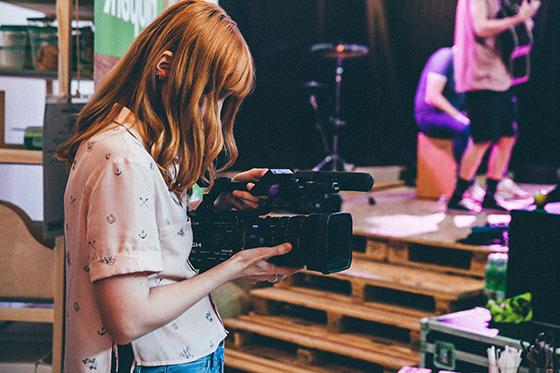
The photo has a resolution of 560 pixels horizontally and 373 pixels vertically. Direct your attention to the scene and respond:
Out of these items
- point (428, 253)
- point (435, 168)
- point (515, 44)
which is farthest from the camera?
point (435, 168)

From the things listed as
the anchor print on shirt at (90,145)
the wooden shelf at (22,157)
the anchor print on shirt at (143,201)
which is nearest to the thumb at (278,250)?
the anchor print on shirt at (143,201)

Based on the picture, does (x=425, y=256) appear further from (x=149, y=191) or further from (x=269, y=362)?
(x=149, y=191)

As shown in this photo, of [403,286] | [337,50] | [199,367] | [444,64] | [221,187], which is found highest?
[337,50]

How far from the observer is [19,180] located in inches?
125

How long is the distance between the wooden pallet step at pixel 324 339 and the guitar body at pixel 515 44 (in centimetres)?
305

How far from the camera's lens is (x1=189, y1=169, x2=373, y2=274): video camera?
129 cm

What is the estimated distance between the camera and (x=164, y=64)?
3.90 ft

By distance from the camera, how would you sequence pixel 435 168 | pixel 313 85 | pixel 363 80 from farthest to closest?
pixel 363 80, pixel 313 85, pixel 435 168

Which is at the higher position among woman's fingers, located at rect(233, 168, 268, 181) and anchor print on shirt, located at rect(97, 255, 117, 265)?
woman's fingers, located at rect(233, 168, 268, 181)

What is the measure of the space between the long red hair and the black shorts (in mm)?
4576

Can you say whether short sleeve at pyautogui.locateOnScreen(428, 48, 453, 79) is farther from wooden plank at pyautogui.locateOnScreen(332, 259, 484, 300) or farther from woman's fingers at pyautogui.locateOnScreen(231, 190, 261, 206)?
woman's fingers at pyautogui.locateOnScreen(231, 190, 261, 206)

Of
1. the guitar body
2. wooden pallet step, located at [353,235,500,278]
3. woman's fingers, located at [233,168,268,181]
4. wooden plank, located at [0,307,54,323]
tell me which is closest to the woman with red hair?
woman's fingers, located at [233,168,268,181]

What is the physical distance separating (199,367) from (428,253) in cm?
304

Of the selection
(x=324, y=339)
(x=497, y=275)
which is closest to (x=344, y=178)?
(x=497, y=275)
